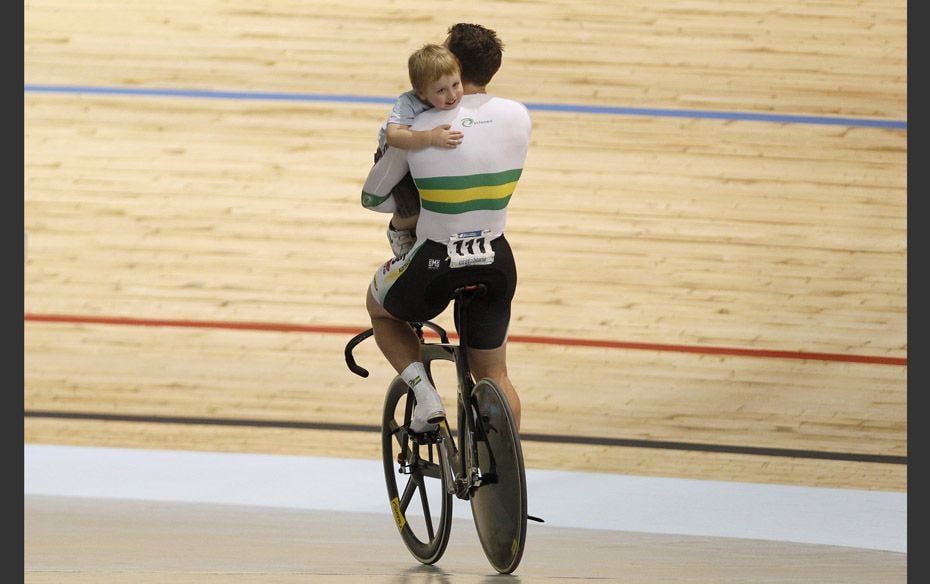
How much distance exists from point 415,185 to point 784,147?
2280mm

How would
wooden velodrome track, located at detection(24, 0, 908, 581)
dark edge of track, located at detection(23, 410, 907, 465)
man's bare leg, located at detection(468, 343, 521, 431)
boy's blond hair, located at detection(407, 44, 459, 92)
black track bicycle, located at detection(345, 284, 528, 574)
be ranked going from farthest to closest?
→ wooden velodrome track, located at detection(24, 0, 908, 581) < dark edge of track, located at detection(23, 410, 907, 465) < man's bare leg, located at detection(468, 343, 521, 431) < black track bicycle, located at detection(345, 284, 528, 574) < boy's blond hair, located at detection(407, 44, 459, 92)

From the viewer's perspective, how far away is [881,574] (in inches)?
100

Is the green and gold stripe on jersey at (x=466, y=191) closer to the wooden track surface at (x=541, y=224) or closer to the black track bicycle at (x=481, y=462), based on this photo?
the black track bicycle at (x=481, y=462)

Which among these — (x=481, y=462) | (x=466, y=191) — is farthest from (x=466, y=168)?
(x=481, y=462)

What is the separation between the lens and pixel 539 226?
4273mm

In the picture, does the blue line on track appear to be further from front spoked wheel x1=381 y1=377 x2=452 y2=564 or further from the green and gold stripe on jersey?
the green and gold stripe on jersey

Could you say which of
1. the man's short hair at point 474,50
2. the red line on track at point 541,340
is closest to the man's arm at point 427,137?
the man's short hair at point 474,50

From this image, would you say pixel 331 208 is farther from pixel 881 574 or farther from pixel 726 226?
pixel 881 574

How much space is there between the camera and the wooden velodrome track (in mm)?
4145

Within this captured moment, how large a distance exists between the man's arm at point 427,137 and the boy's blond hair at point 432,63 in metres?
0.10

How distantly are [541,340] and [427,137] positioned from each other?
2086 mm

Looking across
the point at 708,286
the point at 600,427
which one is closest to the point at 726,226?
the point at 708,286

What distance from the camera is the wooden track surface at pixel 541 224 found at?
163 inches

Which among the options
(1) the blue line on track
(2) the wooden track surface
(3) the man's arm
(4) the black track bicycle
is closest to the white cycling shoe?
(4) the black track bicycle
